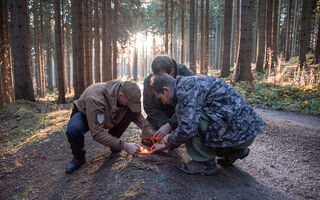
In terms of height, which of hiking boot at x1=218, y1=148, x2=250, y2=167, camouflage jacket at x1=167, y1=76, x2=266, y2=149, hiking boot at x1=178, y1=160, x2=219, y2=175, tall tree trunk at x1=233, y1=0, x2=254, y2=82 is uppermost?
tall tree trunk at x1=233, y1=0, x2=254, y2=82

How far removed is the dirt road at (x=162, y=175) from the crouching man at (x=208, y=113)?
0.48 metres

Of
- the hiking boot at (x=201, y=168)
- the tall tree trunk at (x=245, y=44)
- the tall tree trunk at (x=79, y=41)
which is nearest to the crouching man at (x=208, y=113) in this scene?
the hiking boot at (x=201, y=168)

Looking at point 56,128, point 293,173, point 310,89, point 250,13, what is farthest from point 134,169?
point 250,13

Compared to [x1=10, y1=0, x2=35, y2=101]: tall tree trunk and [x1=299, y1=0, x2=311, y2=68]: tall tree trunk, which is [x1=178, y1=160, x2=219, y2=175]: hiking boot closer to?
[x1=10, y1=0, x2=35, y2=101]: tall tree trunk

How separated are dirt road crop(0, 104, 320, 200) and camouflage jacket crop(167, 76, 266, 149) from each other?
536mm

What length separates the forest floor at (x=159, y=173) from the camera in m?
2.26

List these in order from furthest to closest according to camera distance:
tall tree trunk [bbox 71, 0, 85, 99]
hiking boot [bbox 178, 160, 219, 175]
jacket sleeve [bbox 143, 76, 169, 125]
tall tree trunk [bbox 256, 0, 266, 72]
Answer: tall tree trunk [bbox 256, 0, 266, 72] → tall tree trunk [bbox 71, 0, 85, 99] → jacket sleeve [bbox 143, 76, 169, 125] → hiking boot [bbox 178, 160, 219, 175]

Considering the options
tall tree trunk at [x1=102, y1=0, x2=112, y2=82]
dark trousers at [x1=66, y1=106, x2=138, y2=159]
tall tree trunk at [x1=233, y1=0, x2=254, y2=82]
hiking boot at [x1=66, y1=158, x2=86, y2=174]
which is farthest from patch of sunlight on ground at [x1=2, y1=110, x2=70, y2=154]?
tall tree trunk at [x1=233, y1=0, x2=254, y2=82]

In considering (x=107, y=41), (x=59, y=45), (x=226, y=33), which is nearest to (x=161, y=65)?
(x=59, y=45)

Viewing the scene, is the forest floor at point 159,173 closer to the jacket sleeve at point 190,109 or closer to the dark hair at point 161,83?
the jacket sleeve at point 190,109

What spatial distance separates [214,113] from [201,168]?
800 mm

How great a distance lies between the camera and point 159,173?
251cm

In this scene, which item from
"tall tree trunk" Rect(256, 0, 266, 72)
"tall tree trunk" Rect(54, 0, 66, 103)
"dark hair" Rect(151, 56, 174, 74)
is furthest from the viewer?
"tall tree trunk" Rect(256, 0, 266, 72)

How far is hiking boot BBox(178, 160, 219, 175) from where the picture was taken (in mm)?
2529
